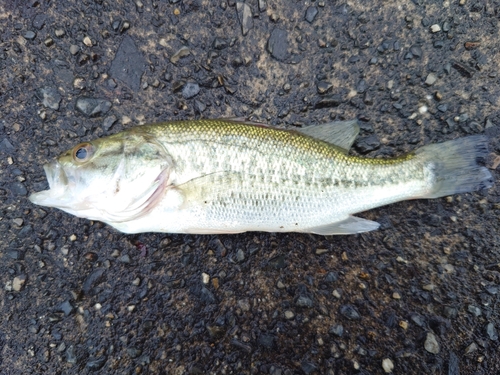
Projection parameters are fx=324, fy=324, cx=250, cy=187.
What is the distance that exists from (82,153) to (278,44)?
5.90 feet

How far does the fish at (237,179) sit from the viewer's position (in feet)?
7.54

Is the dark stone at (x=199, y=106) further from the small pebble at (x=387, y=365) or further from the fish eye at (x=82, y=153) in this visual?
the small pebble at (x=387, y=365)

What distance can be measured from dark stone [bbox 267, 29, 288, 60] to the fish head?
127 centimetres

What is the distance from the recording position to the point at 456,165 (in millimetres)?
2475

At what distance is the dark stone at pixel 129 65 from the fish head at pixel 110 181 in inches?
27.3

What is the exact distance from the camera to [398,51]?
2.74m

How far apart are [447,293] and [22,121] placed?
374 cm

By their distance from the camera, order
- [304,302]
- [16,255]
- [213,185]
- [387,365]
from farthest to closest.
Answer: [16,255], [304,302], [387,365], [213,185]

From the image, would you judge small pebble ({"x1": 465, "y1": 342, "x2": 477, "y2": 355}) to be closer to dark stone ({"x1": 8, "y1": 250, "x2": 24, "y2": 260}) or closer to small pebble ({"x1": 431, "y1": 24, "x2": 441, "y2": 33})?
small pebble ({"x1": 431, "y1": 24, "x2": 441, "y2": 33})

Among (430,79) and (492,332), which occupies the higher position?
(430,79)

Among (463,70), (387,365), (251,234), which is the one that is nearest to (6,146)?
(251,234)

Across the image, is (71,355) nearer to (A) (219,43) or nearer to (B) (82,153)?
(B) (82,153)

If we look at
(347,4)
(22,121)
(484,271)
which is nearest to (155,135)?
(22,121)

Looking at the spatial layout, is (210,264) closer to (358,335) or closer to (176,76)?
(358,335)
